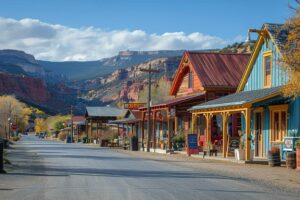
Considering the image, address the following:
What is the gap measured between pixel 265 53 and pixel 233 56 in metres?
13.8

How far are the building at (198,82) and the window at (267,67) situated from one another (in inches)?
331

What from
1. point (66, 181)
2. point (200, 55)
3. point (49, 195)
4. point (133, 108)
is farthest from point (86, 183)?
point (133, 108)

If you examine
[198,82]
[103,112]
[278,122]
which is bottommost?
[278,122]

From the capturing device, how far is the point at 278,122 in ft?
89.9

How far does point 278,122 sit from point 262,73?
3383mm

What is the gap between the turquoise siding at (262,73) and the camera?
27.4 m

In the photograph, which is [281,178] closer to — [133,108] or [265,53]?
[265,53]

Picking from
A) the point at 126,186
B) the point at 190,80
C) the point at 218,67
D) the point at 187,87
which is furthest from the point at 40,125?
the point at 126,186

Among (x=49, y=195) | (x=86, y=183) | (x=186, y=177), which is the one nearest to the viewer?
(x=49, y=195)

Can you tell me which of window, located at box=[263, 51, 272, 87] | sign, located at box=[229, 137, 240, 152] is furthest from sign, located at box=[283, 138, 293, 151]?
sign, located at box=[229, 137, 240, 152]

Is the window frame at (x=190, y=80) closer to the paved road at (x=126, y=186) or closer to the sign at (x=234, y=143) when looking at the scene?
the sign at (x=234, y=143)

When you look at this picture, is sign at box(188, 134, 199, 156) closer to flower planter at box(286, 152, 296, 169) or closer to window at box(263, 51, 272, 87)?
window at box(263, 51, 272, 87)

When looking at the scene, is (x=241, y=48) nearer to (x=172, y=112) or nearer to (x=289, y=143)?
(x=172, y=112)

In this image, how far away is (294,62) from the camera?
65.5ft
